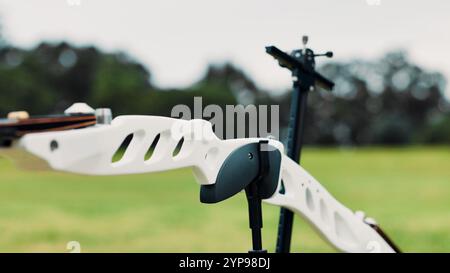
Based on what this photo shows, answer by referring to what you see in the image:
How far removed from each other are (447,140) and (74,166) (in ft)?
95.0

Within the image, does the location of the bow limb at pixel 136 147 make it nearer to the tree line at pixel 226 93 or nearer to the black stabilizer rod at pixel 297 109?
the black stabilizer rod at pixel 297 109

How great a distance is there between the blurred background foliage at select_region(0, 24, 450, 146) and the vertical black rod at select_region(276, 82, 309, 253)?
15600mm

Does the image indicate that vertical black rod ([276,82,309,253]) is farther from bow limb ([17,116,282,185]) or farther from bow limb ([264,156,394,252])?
bow limb ([17,116,282,185])

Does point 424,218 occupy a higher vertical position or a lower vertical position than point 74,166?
lower

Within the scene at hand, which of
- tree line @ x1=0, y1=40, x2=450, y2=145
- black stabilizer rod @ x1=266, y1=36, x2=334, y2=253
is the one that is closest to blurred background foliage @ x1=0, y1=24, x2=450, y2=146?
tree line @ x1=0, y1=40, x2=450, y2=145

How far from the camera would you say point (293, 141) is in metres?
2.64

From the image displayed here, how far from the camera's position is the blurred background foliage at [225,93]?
23.6m

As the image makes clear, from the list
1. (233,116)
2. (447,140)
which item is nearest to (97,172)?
(233,116)

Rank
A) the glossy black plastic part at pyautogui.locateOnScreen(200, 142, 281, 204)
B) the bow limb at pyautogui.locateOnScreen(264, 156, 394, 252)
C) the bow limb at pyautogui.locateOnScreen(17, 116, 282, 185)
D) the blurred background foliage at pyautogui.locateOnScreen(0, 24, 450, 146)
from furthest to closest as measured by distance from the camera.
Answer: the blurred background foliage at pyautogui.locateOnScreen(0, 24, 450, 146)
the bow limb at pyautogui.locateOnScreen(264, 156, 394, 252)
the glossy black plastic part at pyautogui.locateOnScreen(200, 142, 281, 204)
the bow limb at pyautogui.locateOnScreen(17, 116, 282, 185)

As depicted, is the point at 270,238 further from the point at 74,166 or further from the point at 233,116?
the point at 74,166

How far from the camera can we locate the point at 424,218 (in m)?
7.45

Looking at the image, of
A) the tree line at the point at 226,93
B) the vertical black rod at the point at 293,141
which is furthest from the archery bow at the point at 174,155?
the tree line at the point at 226,93

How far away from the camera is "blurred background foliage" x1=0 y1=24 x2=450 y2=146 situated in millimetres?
23625

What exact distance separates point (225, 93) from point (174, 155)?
20373 millimetres
